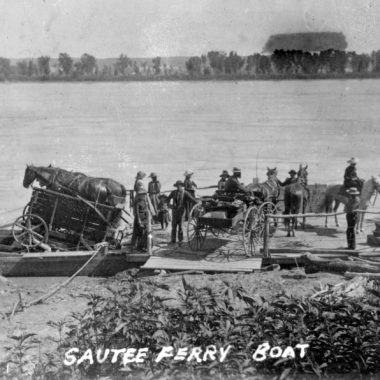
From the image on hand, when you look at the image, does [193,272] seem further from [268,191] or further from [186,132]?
[186,132]

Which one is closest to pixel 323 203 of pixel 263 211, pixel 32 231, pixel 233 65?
pixel 263 211

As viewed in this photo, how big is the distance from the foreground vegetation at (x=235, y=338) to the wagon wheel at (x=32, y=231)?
8.18 meters

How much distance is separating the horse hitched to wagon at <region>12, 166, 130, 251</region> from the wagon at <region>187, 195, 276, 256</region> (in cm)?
206

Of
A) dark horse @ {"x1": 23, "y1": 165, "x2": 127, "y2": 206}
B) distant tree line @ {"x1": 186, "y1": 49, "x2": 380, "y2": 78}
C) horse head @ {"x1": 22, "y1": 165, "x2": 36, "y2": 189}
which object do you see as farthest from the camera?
distant tree line @ {"x1": 186, "y1": 49, "x2": 380, "y2": 78}

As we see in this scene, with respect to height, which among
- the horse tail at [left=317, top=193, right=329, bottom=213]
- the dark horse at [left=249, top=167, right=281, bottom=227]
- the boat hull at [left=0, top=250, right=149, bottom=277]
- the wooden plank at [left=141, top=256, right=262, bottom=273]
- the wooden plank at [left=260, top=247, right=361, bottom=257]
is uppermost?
the dark horse at [left=249, top=167, right=281, bottom=227]

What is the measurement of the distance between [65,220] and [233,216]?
420 centimetres

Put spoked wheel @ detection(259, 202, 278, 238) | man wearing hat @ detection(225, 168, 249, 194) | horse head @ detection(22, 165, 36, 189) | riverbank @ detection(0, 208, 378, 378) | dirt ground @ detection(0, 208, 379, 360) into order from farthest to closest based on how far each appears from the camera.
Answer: horse head @ detection(22, 165, 36, 189) → spoked wheel @ detection(259, 202, 278, 238) → man wearing hat @ detection(225, 168, 249, 194) → dirt ground @ detection(0, 208, 379, 360) → riverbank @ detection(0, 208, 378, 378)

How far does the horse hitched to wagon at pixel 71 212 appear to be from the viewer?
14.4 metres

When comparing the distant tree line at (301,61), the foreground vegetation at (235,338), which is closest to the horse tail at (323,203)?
the foreground vegetation at (235,338)

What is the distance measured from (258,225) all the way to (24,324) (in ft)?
18.2

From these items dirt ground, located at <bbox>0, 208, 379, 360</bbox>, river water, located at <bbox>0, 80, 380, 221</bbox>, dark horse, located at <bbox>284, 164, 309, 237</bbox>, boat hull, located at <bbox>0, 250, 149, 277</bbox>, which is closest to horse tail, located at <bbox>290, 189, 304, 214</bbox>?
dark horse, located at <bbox>284, 164, 309, 237</bbox>

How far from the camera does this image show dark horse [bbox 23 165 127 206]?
14359 millimetres

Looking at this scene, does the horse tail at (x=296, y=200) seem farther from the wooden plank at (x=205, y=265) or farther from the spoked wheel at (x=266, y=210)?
the wooden plank at (x=205, y=265)

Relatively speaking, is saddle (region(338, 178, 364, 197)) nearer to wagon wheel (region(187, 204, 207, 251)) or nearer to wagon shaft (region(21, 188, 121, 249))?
wagon wheel (region(187, 204, 207, 251))
